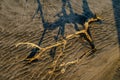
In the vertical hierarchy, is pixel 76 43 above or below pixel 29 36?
below

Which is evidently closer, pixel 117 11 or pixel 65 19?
pixel 65 19

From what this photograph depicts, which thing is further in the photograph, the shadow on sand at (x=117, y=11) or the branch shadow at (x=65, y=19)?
the shadow on sand at (x=117, y=11)

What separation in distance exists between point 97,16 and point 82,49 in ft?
5.05

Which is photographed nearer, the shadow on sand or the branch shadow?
the branch shadow

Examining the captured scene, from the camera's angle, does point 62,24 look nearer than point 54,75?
No

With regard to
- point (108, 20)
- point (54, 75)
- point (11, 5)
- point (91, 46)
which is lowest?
point (54, 75)

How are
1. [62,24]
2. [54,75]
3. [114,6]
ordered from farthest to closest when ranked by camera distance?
1. [114,6]
2. [62,24]
3. [54,75]

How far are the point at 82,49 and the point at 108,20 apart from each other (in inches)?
66.6

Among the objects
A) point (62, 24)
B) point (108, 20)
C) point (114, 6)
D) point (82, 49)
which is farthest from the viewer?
point (114, 6)

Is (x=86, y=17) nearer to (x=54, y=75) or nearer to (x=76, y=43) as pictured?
(x=76, y=43)

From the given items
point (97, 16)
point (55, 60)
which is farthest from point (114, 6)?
point (55, 60)

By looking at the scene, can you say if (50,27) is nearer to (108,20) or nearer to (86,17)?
(86,17)

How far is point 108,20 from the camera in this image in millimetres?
7691

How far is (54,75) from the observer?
604 centimetres
